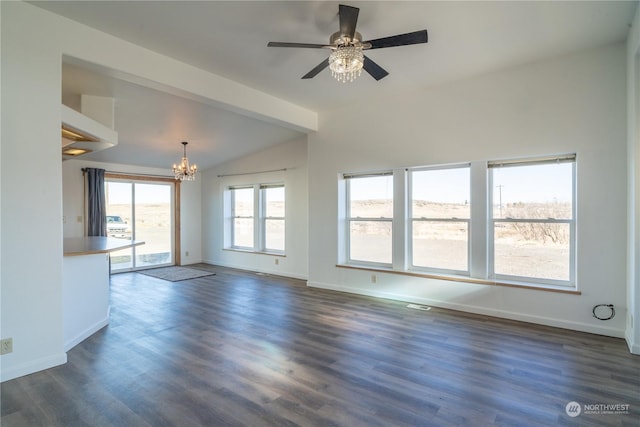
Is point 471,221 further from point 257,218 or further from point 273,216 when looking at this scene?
point 257,218

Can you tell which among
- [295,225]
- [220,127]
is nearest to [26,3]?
[220,127]

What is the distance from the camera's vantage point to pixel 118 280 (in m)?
6.21

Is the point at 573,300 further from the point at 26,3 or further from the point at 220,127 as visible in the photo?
the point at 26,3

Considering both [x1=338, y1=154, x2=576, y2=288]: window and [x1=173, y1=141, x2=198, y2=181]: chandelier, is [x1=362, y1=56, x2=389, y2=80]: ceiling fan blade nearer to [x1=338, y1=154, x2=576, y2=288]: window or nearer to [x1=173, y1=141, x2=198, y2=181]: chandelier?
[x1=338, y1=154, x2=576, y2=288]: window

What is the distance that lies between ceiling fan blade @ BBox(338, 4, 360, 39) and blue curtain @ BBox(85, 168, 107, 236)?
6294mm

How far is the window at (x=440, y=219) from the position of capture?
4.34 meters

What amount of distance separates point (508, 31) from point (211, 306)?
15.7 feet

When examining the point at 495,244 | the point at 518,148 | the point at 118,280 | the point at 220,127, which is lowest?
the point at 118,280

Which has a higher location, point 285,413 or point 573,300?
point 573,300

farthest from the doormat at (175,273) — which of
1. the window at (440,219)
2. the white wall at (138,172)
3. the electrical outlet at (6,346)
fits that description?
the window at (440,219)

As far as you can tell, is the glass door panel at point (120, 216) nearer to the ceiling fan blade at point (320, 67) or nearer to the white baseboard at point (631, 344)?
the ceiling fan blade at point (320, 67)

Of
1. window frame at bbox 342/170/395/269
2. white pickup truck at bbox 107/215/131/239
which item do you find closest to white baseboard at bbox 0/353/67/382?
window frame at bbox 342/170/395/269

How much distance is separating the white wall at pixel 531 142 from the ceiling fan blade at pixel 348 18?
7.97ft

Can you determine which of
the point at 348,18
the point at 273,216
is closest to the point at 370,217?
the point at 273,216
